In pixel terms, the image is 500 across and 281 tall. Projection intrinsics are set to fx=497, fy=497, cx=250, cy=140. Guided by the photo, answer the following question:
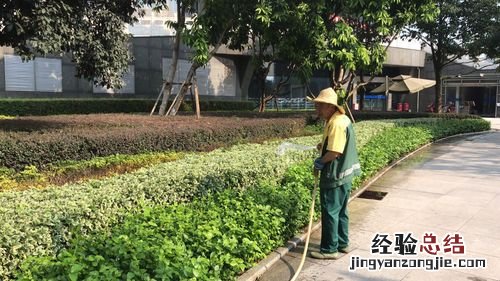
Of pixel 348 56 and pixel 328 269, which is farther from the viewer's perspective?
pixel 348 56

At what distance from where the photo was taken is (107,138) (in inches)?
302

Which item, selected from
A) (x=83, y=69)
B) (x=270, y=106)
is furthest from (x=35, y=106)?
(x=270, y=106)

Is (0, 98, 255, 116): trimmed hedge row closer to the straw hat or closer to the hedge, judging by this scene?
the hedge

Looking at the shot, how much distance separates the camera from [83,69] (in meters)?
8.67

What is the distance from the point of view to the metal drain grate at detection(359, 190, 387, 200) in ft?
23.6

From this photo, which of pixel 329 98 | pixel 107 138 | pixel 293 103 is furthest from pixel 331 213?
pixel 293 103

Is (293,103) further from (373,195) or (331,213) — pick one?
(331,213)

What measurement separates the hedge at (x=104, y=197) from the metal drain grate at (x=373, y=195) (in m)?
1.36

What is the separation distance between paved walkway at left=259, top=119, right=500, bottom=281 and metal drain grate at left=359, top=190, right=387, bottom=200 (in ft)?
0.33

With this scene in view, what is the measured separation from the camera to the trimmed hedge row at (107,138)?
6.74m

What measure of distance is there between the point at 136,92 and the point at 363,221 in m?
15.4

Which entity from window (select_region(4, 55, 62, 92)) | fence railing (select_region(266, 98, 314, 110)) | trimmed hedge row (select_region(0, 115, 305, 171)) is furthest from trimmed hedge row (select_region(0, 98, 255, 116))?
fence railing (select_region(266, 98, 314, 110))

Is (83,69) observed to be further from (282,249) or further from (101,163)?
(282,249)

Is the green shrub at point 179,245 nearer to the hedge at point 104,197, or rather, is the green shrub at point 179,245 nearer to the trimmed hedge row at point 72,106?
the hedge at point 104,197
